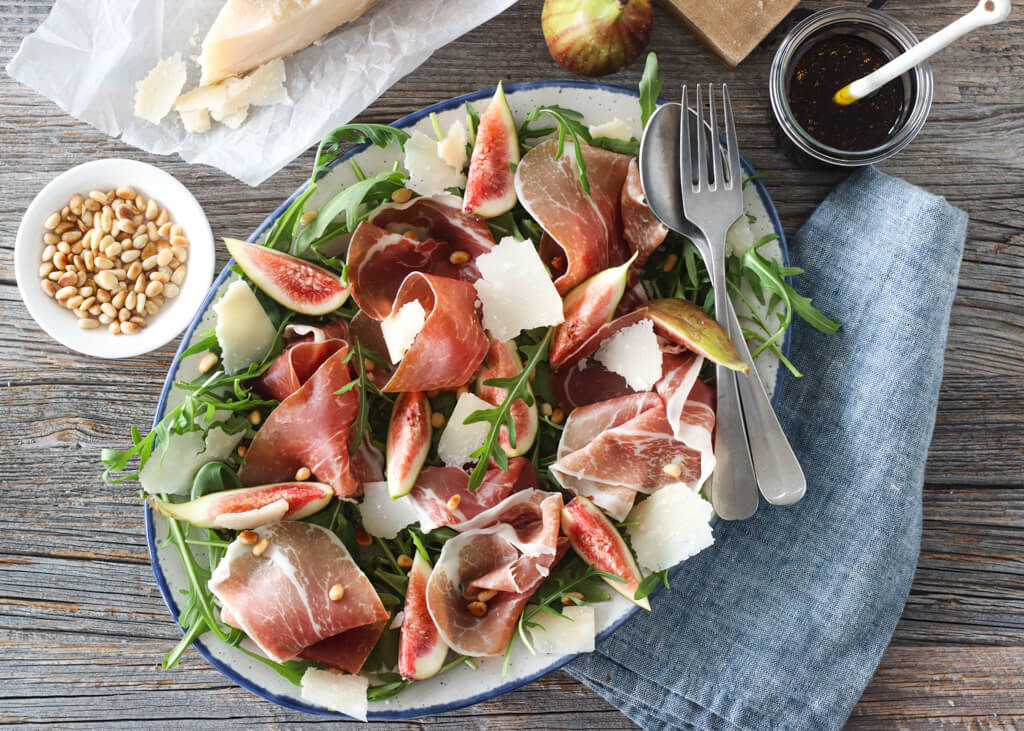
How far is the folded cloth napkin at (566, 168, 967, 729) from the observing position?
188cm

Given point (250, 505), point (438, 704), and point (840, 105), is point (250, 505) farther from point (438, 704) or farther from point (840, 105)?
point (840, 105)

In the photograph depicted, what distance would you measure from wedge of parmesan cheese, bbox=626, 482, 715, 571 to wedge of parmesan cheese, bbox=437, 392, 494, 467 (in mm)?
398

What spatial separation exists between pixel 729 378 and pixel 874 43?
3.12ft

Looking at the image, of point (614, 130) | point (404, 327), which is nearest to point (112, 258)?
point (404, 327)

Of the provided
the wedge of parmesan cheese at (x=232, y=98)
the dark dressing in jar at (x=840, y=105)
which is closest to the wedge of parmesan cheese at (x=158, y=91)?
the wedge of parmesan cheese at (x=232, y=98)

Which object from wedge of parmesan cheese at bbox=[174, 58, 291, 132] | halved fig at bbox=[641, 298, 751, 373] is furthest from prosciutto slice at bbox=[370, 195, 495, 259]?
wedge of parmesan cheese at bbox=[174, 58, 291, 132]

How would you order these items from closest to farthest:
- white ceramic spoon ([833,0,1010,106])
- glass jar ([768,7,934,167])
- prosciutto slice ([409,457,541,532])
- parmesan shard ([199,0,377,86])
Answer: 1. white ceramic spoon ([833,0,1010,106])
2. prosciutto slice ([409,457,541,532])
3. glass jar ([768,7,934,167])
4. parmesan shard ([199,0,377,86])

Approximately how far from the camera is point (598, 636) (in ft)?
5.68

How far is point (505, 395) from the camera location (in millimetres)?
1717

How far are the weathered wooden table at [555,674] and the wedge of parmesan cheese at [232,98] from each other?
145 mm

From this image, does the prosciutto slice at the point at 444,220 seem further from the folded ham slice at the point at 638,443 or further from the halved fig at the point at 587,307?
the folded ham slice at the point at 638,443

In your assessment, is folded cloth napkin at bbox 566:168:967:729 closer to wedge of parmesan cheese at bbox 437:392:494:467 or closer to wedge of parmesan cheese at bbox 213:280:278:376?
wedge of parmesan cheese at bbox 437:392:494:467

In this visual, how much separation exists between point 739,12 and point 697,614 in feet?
5.02

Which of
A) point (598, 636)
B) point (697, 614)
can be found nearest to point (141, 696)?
point (598, 636)
